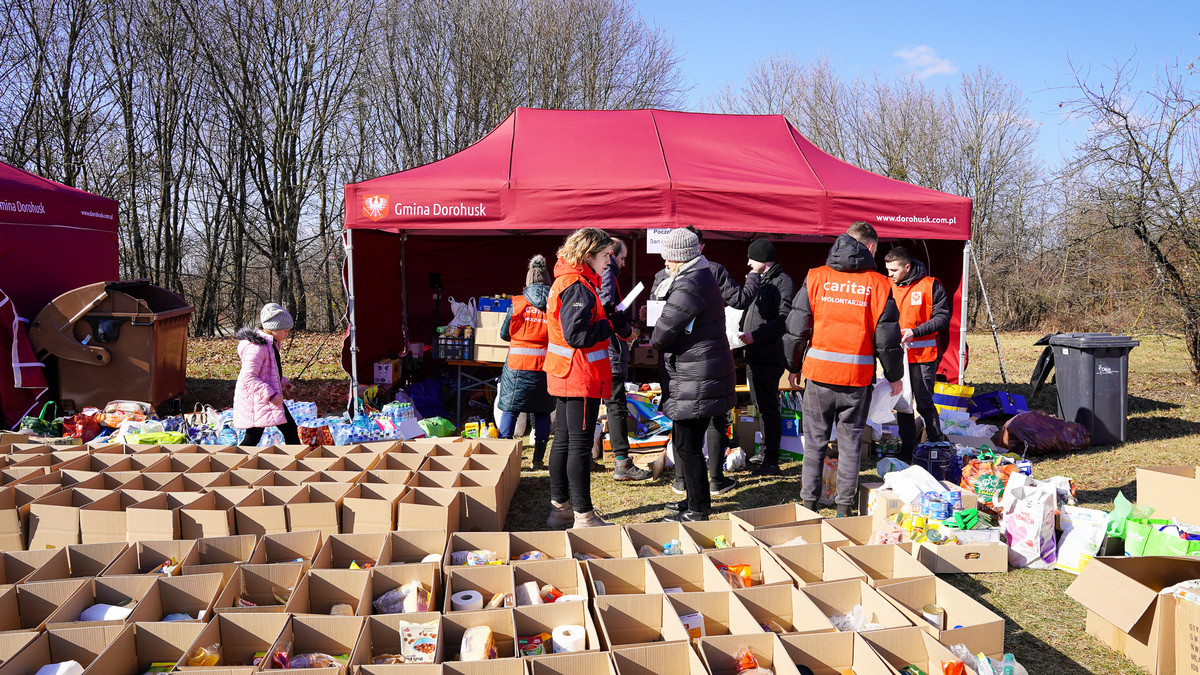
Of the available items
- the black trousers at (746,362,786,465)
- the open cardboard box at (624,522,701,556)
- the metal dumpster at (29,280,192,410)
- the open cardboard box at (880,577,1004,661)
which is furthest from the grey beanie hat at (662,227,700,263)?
the metal dumpster at (29,280,192,410)

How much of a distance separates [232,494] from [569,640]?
230 centimetres

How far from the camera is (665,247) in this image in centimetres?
399

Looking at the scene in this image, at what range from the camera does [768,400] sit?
556 centimetres

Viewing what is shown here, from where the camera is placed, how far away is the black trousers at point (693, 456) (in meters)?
4.16

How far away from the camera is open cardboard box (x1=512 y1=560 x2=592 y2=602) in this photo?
2.98 meters

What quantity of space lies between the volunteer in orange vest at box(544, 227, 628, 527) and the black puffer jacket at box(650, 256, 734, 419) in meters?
0.37

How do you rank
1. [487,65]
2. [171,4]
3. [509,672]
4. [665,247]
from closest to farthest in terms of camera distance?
[509,672]
[665,247]
[171,4]
[487,65]

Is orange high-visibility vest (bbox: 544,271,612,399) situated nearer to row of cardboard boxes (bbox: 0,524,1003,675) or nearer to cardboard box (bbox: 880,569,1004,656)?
row of cardboard boxes (bbox: 0,524,1003,675)

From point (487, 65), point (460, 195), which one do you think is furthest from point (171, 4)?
point (460, 195)

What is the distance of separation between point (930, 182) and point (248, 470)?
78.3ft

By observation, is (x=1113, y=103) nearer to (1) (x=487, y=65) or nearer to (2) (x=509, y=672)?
(2) (x=509, y=672)

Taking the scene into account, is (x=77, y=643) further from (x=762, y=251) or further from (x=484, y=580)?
(x=762, y=251)

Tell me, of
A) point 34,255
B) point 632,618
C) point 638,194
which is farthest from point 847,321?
point 34,255

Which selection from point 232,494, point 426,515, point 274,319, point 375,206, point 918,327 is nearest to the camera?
point 426,515
